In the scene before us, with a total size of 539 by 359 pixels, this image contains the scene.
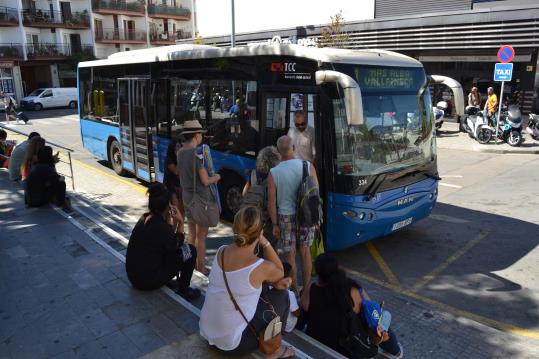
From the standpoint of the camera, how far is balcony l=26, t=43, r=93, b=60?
42531mm

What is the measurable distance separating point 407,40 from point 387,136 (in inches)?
644

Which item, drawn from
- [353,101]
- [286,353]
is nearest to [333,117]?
[353,101]

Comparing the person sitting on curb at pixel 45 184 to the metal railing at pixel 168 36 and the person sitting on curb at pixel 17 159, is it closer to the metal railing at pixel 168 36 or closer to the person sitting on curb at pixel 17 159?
the person sitting on curb at pixel 17 159

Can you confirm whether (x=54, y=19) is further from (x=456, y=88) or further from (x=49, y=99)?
(x=456, y=88)

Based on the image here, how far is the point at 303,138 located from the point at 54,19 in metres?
47.1

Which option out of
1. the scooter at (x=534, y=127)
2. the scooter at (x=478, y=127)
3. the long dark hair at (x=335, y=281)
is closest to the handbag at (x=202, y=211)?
the long dark hair at (x=335, y=281)

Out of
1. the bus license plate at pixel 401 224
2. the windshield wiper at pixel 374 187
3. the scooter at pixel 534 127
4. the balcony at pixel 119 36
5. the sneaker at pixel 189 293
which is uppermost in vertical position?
the balcony at pixel 119 36

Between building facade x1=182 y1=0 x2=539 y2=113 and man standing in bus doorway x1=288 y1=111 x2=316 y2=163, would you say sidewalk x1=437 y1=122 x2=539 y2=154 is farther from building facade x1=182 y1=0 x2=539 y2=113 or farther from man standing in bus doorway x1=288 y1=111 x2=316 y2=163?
man standing in bus doorway x1=288 y1=111 x2=316 y2=163

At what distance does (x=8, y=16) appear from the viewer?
135 ft

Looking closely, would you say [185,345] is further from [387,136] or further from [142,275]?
[387,136]

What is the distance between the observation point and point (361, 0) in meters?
24.4

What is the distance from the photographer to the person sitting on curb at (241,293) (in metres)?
3.45

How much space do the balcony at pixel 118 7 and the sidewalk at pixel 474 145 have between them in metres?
42.4

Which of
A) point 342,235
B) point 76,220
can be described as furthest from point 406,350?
point 76,220
